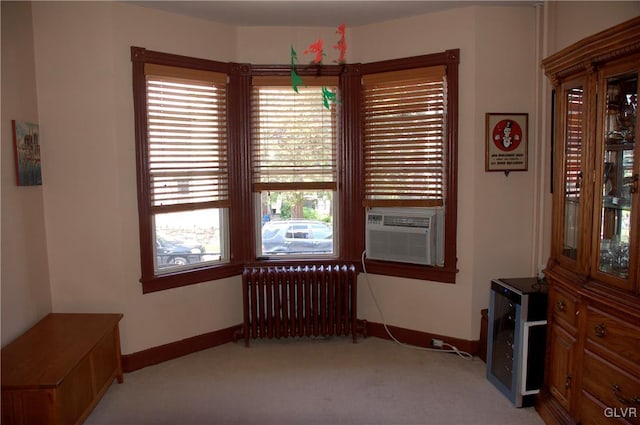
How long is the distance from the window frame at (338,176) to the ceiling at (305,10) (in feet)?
1.04

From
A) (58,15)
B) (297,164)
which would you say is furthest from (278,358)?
(58,15)

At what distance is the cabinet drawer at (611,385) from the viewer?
6.59 feet

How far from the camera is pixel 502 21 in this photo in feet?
10.9

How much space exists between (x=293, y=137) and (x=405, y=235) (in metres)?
1.19

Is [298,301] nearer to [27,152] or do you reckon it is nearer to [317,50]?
[317,50]

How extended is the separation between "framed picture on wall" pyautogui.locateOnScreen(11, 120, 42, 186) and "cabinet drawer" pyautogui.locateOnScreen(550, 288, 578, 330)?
3216mm

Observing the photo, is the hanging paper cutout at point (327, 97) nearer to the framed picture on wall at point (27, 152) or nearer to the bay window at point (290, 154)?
the bay window at point (290, 154)

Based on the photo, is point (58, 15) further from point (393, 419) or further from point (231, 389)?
A: point (393, 419)

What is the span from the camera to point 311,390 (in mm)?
3043

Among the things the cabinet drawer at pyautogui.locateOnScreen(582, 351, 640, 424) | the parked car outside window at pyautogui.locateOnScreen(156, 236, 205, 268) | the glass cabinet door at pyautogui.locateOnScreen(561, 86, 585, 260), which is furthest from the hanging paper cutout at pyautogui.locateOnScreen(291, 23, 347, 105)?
the cabinet drawer at pyautogui.locateOnScreen(582, 351, 640, 424)

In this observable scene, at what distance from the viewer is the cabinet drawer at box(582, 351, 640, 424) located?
2.01 meters

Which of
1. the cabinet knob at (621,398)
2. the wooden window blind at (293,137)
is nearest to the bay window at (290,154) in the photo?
the wooden window blind at (293,137)

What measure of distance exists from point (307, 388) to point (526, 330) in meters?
1.41

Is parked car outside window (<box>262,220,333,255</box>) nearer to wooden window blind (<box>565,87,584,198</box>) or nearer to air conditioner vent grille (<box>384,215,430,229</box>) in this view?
air conditioner vent grille (<box>384,215,430,229</box>)
